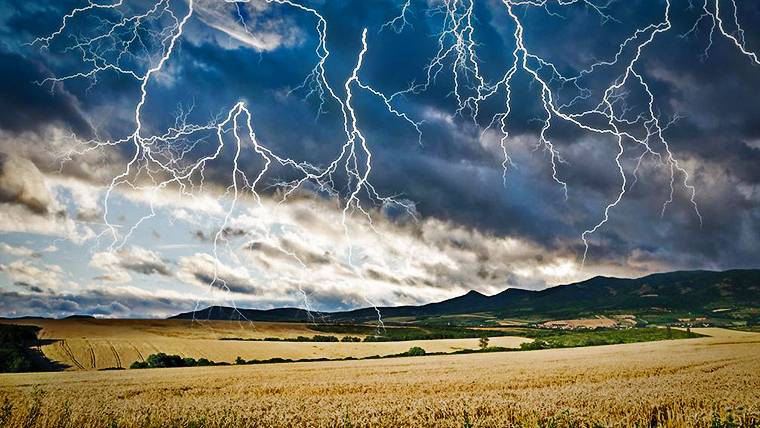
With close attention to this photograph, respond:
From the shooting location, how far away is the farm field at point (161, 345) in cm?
5266

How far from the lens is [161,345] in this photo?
195 feet

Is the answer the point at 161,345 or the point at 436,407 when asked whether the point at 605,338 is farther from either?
the point at 436,407

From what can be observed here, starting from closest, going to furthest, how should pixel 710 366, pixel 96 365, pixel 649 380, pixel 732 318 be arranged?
pixel 649 380 → pixel 710 366 → pixel 96 365 → pixel 732 318

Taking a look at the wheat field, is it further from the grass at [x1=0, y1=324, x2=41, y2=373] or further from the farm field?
the farm field

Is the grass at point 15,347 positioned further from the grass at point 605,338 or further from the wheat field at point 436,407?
the grass at point 605,338

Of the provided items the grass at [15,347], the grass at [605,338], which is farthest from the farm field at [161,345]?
the grass at [605,338]

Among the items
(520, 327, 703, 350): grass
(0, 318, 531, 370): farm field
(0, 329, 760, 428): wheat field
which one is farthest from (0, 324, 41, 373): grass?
(520, 327, 703, 350): grass

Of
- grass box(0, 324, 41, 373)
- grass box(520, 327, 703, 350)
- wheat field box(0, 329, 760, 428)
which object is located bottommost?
grass box(520, 327, 703, 350)

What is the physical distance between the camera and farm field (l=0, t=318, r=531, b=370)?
5266 centimetres

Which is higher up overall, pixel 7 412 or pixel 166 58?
pixel 166 58

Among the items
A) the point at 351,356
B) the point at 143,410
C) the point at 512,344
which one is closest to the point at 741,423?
the point at 143,410

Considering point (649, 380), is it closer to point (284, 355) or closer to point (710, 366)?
point (710, 366)

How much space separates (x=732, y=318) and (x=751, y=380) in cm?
21120

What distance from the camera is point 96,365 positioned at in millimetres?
48000
